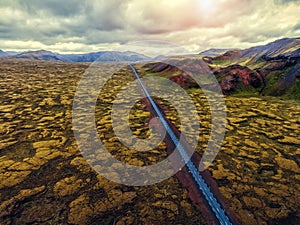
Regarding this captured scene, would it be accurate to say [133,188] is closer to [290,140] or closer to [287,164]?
[287,164]

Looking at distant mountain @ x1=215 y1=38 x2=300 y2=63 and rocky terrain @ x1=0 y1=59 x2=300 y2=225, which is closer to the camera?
rocky terrain @ x1=0 y1=59 x2=300 y2=225

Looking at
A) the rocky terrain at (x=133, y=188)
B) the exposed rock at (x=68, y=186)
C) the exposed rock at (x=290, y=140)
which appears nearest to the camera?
the rocky terrain at (x=133, y=188)

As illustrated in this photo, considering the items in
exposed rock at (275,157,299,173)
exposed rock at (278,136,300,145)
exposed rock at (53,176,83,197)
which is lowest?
exposed rock at (53,176,83,197)

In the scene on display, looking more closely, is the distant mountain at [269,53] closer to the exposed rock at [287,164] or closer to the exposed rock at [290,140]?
the exposed rock at [290,140]

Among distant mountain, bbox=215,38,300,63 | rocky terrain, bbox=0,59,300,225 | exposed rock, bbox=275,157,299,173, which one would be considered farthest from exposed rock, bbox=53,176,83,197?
distant mountain, bbox=215,38,300,63

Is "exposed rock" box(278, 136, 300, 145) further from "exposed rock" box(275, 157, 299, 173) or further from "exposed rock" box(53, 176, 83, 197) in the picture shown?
"exposed rock" box(53, 176, 83, 197)

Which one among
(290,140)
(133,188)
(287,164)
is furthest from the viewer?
(290,140)

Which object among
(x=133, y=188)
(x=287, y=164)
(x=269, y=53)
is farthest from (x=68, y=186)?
(x=269, y=53)

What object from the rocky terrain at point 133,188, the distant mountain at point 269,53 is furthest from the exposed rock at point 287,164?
the distant mountain at point 269,53
